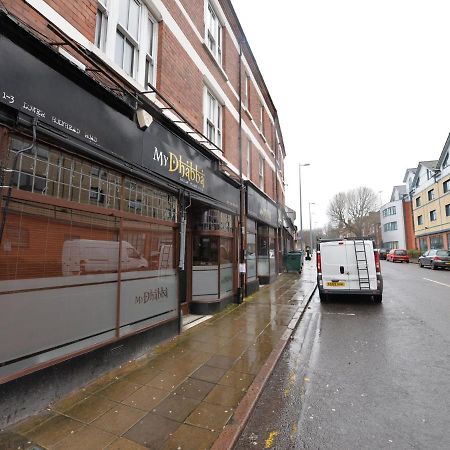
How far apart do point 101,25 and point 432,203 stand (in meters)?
41.0

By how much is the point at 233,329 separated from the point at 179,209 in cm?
286

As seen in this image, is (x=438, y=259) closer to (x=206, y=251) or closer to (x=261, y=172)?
(x=261, y=172)

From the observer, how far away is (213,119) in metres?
9.02

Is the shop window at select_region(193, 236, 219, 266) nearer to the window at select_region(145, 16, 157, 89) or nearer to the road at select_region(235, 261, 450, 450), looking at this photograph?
the road at select_region(235, 261, 450, 450)

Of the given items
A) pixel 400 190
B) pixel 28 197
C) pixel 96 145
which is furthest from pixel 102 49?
pixel 400 190

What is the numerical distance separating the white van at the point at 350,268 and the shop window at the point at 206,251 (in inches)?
149

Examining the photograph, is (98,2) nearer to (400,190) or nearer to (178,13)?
(178,13)

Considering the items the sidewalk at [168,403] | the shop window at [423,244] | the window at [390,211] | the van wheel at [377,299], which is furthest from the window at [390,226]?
the sidewalk at [168,403]

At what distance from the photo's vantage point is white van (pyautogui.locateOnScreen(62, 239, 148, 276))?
11.9ft

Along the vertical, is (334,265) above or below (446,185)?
below

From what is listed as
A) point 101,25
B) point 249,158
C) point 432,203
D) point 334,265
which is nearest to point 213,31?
point 249,158

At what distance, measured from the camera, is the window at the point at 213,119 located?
863 centimetres

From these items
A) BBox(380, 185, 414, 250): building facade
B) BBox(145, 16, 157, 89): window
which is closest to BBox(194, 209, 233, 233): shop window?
BBox(145, 16, 157, 89): window

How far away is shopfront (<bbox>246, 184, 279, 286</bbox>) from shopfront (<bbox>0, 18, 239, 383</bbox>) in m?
5.57
